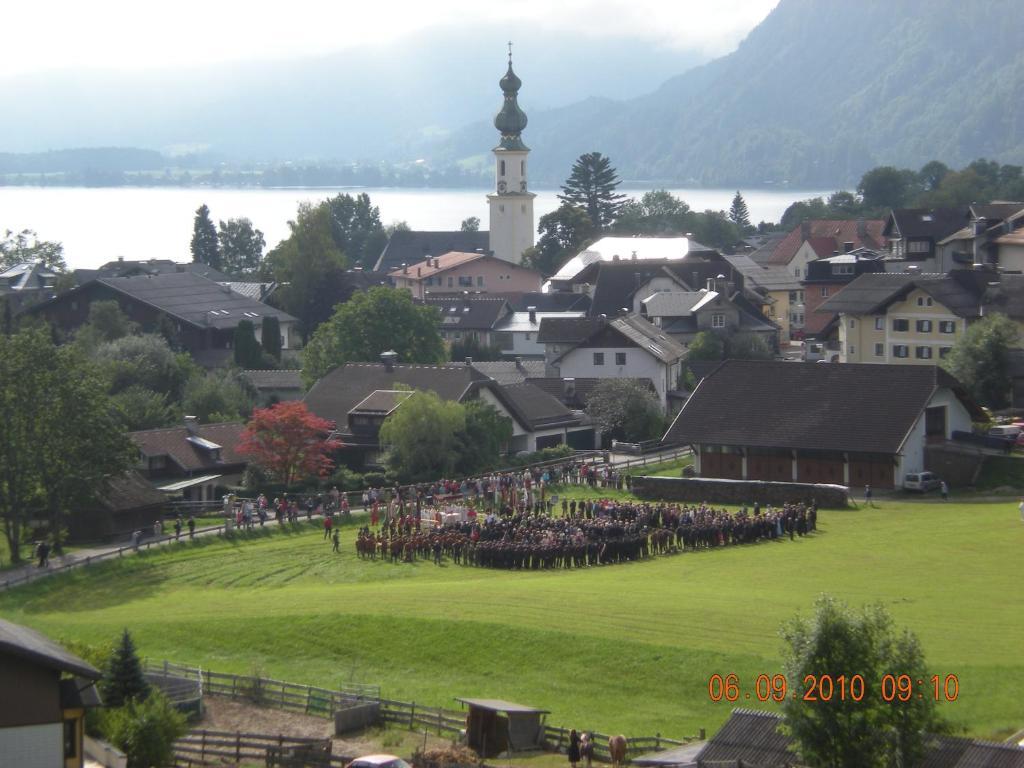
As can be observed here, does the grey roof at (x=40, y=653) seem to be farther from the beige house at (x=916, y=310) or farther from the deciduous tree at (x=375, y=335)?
the deciduous tree at (x=375, y=335)

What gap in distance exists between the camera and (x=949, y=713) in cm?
2766

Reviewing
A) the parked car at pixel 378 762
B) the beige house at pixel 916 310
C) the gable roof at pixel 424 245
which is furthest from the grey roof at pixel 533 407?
the gable roof at pixel 424 245

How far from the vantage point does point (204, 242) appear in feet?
490

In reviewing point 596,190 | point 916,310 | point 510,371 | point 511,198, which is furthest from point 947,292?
point 596,190

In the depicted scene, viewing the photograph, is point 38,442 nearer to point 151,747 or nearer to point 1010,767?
point 151,747

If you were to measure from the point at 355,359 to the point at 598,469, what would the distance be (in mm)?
22996

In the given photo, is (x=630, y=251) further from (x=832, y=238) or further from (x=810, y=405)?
(x=810, y=405)

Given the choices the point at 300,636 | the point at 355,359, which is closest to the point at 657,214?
the point at 355,359

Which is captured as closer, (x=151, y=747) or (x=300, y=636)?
(x=151, y=747)

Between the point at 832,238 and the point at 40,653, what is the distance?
11074 centimetres

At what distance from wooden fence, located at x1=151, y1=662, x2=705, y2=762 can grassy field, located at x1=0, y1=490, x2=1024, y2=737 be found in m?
1.14

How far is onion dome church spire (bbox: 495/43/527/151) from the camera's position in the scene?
456 feet

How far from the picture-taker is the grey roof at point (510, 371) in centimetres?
7719

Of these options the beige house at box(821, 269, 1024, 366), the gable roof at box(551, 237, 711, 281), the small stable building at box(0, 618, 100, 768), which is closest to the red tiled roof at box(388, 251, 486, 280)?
the gable roof at box(551, 237, 711, 281)
